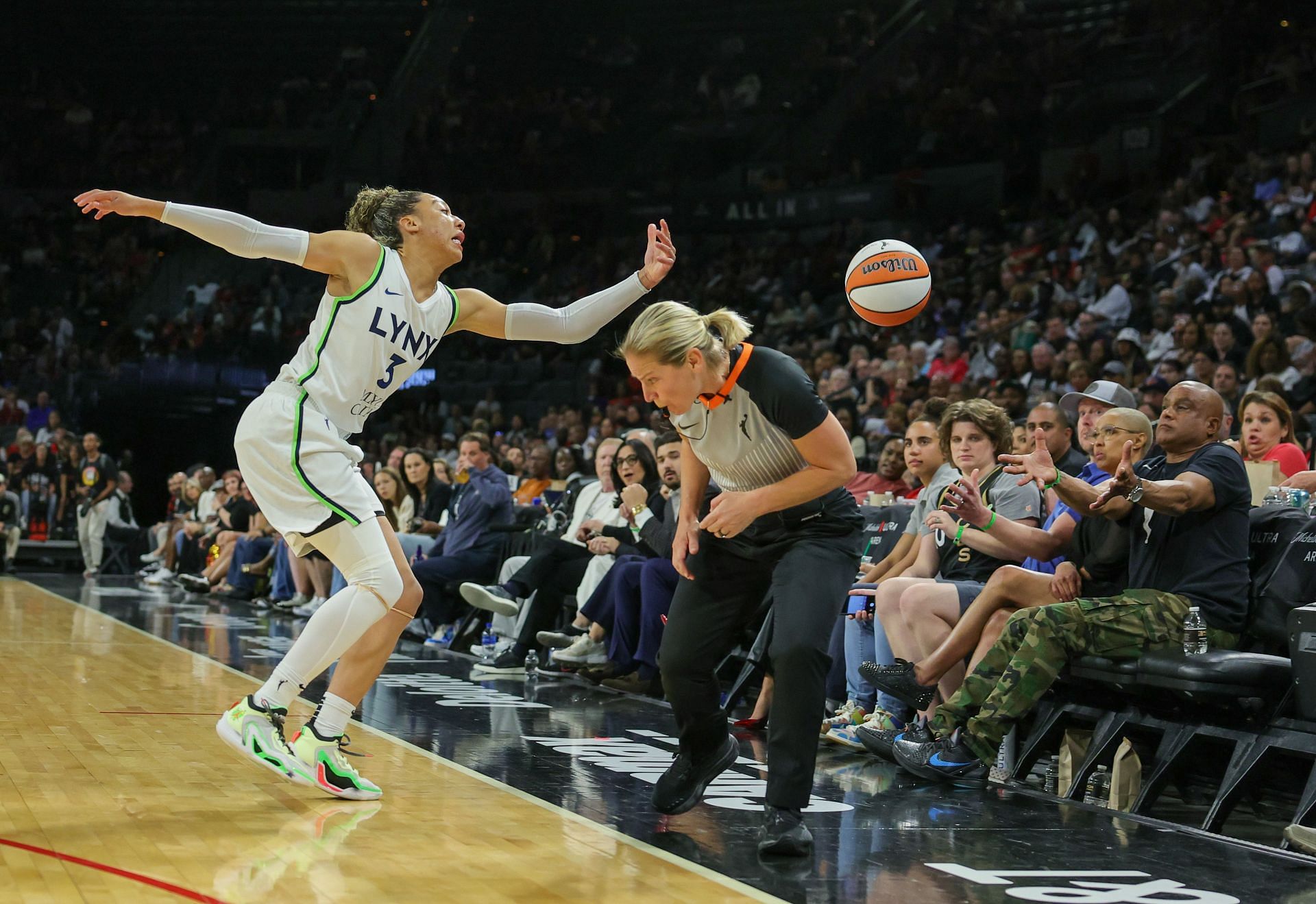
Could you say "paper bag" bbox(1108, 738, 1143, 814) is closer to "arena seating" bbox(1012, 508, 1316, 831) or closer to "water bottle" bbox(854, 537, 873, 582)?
"arena seating" bbox(1012, 508, 1316, 831)

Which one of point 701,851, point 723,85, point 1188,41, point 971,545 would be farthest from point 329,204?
point 701,851

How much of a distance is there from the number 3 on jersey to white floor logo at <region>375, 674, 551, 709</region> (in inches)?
96.5

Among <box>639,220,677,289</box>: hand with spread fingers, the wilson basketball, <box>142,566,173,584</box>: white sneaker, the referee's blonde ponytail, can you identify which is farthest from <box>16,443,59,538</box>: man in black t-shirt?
the referee's blonde ponytail

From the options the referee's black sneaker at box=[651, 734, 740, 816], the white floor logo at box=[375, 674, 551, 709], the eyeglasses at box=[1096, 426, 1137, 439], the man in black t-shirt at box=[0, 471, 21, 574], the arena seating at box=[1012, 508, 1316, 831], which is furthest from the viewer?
the man in black t-shirt at box=[0, 471, 21, 574]

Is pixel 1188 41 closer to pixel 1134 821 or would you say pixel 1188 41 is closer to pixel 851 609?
pixel 851 609

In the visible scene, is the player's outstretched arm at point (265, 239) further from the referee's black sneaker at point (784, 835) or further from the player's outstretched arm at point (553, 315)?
the referee's black sneaker at point (784, 835)

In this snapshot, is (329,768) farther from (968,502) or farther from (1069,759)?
(1069,759)

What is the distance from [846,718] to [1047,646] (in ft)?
3.88

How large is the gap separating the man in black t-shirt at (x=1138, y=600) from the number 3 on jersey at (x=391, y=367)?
1961mm

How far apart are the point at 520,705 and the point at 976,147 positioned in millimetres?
14396

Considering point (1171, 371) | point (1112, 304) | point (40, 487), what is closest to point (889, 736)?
point (1171, 371)

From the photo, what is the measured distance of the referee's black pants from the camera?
11.4 ft

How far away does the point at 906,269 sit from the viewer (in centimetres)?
568

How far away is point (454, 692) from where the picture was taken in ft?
22.1
